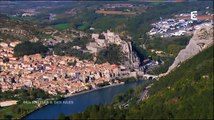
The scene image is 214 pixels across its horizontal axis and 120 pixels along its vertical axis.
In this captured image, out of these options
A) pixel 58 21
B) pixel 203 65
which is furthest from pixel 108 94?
pixel 58 21

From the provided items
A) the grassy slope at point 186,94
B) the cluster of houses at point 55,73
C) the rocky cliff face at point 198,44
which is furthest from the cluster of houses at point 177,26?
the grassy slope at point 186,94

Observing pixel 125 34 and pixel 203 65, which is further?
pixel 125 34

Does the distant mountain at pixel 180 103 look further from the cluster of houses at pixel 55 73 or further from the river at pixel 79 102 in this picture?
the cluster of houses at pixel 55 73

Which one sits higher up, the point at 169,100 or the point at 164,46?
the point at 169,100

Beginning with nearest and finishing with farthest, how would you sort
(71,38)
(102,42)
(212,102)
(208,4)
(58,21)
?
A: 1. (212,102)
2. (102,42)
3. (71,38)
4. (58,21)
5. (208,4)

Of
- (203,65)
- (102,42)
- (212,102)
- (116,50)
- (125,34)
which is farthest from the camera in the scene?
(125,34)

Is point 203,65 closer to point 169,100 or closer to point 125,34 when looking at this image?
point 169,100
